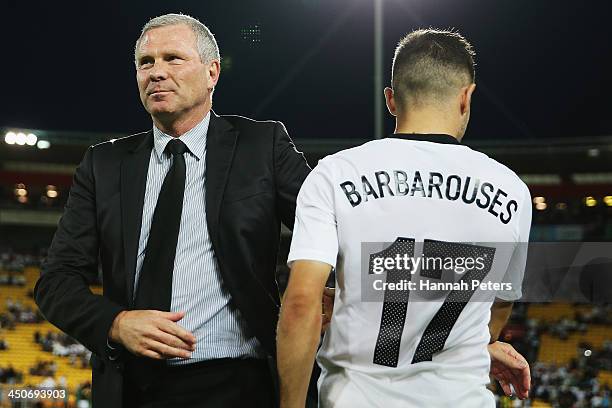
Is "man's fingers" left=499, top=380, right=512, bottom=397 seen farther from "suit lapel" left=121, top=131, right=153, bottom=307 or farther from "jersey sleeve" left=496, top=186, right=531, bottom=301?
"suit lapel" left=121, top=131, right=153, bottom=307

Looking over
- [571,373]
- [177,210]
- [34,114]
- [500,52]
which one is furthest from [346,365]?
[34,114]

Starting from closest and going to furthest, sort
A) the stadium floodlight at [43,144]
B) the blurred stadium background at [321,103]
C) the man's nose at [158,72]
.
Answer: the man's nose at [158,72] → the blurred stadium background at [321,103] → the stadium floodlight at [43,144]

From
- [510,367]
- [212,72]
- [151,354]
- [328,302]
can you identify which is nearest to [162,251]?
[151,354]

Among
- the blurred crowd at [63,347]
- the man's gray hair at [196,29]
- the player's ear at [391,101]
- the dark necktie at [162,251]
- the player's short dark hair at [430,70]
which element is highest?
the man's gray hair at [196,29]

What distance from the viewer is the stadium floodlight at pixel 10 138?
70.8 feet

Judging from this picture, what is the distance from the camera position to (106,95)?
30.6m

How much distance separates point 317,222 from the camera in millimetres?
1879

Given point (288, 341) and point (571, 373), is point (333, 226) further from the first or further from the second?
point (571, 373)

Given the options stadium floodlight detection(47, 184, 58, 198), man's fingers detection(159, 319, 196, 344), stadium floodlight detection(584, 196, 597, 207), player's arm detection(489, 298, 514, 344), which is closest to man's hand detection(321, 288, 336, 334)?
man's fingers detection(159, 319, 196, 344)

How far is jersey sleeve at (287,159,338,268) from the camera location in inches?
73.2

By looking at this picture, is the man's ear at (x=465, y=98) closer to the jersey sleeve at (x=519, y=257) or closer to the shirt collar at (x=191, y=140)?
the jersey sleeve at (x=519, y=257)

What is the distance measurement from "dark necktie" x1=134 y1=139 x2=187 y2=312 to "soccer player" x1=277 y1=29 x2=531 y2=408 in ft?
1.43

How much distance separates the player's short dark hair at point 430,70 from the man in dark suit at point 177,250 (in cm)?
45

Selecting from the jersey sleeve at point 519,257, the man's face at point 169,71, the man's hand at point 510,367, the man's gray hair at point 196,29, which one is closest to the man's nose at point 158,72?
the man's face at point 169,71
